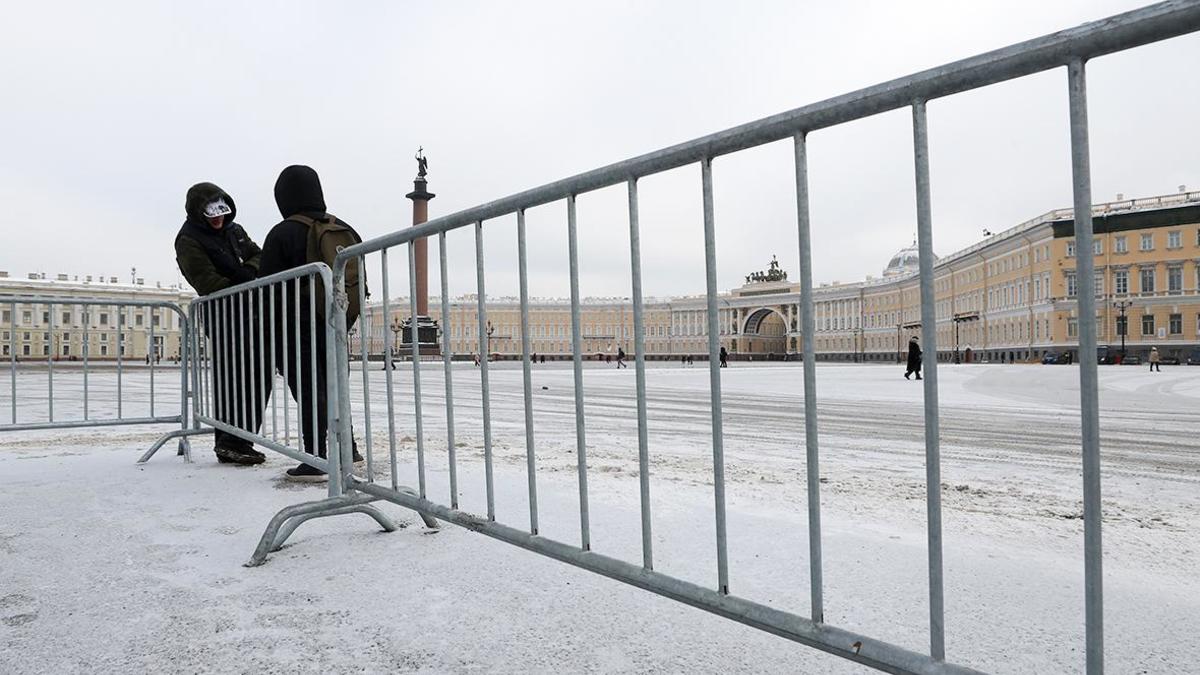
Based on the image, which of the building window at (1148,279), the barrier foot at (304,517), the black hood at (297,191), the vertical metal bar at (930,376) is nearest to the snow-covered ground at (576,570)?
the barrier foot at (304,517)

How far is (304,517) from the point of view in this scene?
2594 mm

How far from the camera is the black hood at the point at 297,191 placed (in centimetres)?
427

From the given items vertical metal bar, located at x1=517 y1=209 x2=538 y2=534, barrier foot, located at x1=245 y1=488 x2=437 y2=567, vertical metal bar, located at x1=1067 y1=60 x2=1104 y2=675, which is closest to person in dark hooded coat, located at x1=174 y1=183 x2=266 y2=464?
barrier foot, located at x1=245 y1=488 x2=437 y2=567

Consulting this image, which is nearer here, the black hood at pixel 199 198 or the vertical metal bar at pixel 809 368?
the vertical metal bar at pixel 809 368

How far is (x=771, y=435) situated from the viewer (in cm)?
580

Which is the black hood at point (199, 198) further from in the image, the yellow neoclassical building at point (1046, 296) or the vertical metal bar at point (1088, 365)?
the yellow neoclassical building at point (1046, 296)

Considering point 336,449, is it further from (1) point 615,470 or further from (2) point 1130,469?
(2) point 1130,469

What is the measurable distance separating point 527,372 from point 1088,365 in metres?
1.42

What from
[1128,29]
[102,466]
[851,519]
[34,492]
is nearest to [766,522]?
[851,519]

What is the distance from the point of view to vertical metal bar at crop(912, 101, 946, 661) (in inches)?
46.0

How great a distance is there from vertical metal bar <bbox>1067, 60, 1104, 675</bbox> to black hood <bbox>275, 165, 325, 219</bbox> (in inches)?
163

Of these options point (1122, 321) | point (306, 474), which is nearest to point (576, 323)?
point (306, 474)

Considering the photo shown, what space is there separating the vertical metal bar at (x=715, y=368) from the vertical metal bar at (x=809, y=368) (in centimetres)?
19

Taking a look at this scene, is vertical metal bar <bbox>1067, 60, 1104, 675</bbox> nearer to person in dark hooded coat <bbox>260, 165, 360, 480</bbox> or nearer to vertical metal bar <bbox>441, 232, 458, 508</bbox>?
vertical metal bar <bbox>441, 232, 458, 508</bbox>
